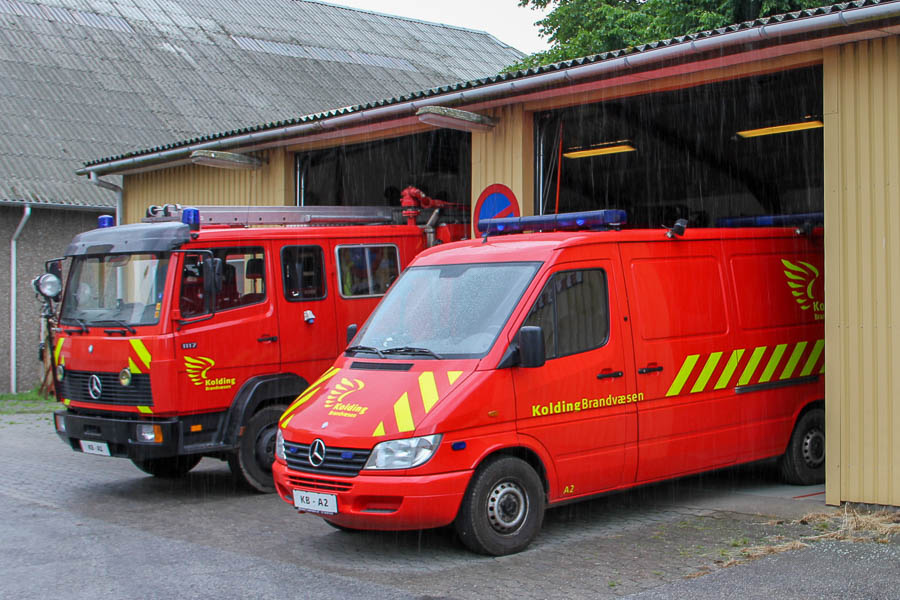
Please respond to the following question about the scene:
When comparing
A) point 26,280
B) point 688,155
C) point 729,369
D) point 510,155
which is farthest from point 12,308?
point 729,369

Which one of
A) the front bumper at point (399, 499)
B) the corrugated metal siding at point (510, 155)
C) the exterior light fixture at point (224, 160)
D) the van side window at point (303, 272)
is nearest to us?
the front bumper at point (399, 499)

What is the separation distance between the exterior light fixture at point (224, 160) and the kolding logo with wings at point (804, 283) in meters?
7.86

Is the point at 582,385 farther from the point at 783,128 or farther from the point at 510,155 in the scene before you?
the point at 783,128

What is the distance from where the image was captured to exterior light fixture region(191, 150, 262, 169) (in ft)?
46.1

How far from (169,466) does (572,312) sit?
534 cm

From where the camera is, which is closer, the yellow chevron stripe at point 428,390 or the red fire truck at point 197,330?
the yellow chevron stripe at point 428,390

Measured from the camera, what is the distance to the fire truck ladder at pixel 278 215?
1070cm

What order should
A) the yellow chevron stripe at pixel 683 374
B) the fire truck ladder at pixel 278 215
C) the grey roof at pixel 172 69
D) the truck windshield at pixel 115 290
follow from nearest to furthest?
1. the yellow chevron stripe at pixel 683 374
2. the truck windshield at pixel 115 290
3. the fire truck ladder at pixel 278 215
4. the grey roof at pixel 172 69

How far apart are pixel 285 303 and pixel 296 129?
3676 millimetres

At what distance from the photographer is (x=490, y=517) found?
7148 millimetres

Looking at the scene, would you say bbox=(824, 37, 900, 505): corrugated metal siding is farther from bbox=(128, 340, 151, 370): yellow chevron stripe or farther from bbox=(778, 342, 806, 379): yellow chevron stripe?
bbox=(128, 340, 151, 370): yellow chevron stripe

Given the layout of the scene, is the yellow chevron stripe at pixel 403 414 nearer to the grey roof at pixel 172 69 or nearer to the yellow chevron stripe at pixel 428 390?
the yellow chevron stripe at pixel 428 390

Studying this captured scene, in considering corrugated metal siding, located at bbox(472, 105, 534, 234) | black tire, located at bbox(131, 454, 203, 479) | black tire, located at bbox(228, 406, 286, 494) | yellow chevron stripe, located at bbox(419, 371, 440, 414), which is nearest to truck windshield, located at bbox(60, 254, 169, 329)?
black tire, located at bbox(228, 406, 286, 494)

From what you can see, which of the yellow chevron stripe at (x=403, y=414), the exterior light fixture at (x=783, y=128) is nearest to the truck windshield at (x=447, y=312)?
the yellow chevron stripe at (x=403, y=414)
